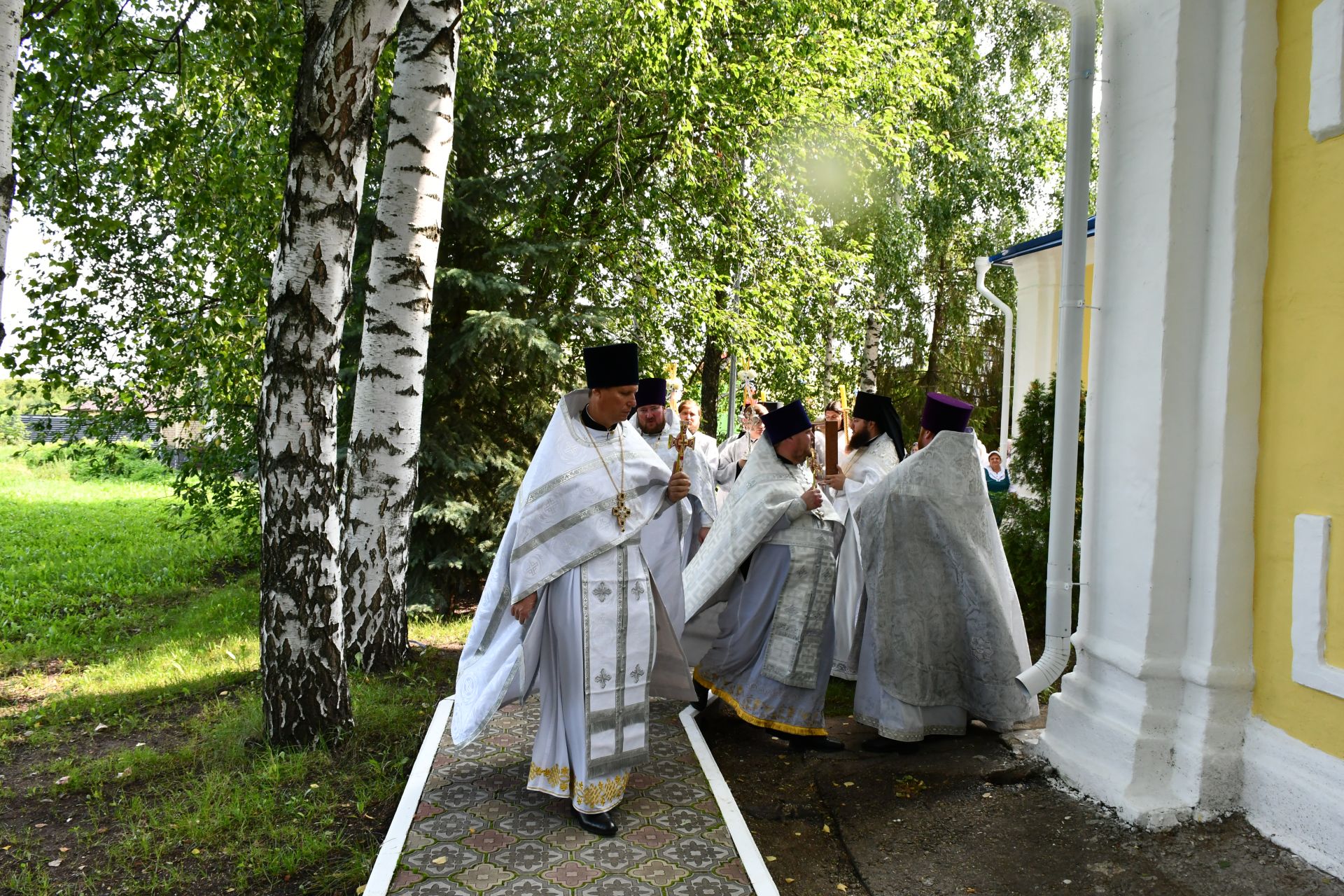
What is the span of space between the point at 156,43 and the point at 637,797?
23.6 ft

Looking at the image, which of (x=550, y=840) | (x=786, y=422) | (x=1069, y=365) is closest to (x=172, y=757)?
(x=550, y=840)

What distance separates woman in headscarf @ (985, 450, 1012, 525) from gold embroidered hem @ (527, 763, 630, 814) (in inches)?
184

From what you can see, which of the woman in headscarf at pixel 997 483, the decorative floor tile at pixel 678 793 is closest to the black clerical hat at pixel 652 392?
the woman in headscarf at pixel 997 483

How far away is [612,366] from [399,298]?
260 cm

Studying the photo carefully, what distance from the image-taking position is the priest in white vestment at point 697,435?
894 centimetres

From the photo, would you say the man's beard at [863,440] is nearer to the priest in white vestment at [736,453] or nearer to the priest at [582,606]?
the priest in white vestment at [736,453]

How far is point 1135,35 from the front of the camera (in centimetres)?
467

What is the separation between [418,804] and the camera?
4.40 m

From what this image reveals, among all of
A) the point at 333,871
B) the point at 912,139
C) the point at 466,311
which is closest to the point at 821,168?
the point at 912,139

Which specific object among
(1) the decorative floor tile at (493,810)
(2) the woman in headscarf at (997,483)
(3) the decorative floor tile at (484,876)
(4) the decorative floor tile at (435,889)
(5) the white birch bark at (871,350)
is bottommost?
(4) the decorative floor tile at (435,889)

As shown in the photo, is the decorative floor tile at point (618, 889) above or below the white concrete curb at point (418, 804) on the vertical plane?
below

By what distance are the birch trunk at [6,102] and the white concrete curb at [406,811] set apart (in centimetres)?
256

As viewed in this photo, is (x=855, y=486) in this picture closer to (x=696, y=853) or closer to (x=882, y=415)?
(x=882, y=415)

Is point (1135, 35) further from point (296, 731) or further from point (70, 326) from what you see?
point (70, 326)
